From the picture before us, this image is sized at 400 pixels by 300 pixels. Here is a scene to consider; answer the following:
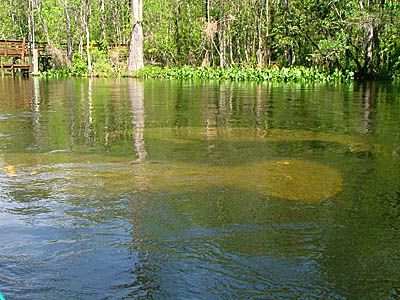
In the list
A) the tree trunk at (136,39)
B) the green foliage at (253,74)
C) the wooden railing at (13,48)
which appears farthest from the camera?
the wooden railing at (13,48)

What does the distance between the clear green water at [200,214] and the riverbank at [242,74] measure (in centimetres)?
1885

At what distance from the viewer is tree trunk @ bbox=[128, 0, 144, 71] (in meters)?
32.5

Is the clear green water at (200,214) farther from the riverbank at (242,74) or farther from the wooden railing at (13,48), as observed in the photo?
the wooden railing at (13,48)

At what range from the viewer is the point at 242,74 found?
28.9 meters

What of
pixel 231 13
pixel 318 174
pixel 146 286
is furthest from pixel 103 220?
pixel 231 13

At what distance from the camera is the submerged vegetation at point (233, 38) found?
89.6 ft

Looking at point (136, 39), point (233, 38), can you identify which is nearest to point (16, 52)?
point (136, 39)

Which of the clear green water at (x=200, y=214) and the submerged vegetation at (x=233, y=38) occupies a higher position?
the submerged vegetation at (x=233, y=38)

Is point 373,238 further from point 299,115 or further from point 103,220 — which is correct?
point 299,115

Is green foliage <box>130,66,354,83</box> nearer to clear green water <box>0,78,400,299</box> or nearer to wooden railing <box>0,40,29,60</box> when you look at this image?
wooden railing <box>0,40,29,60</box>

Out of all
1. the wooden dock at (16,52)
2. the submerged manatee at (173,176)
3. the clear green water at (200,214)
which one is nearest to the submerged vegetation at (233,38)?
the wooden dock at (16,52)

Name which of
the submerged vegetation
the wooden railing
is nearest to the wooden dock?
the wooden railing

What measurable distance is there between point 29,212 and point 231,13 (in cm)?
3318

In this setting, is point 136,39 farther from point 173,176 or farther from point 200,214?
point 200,214
